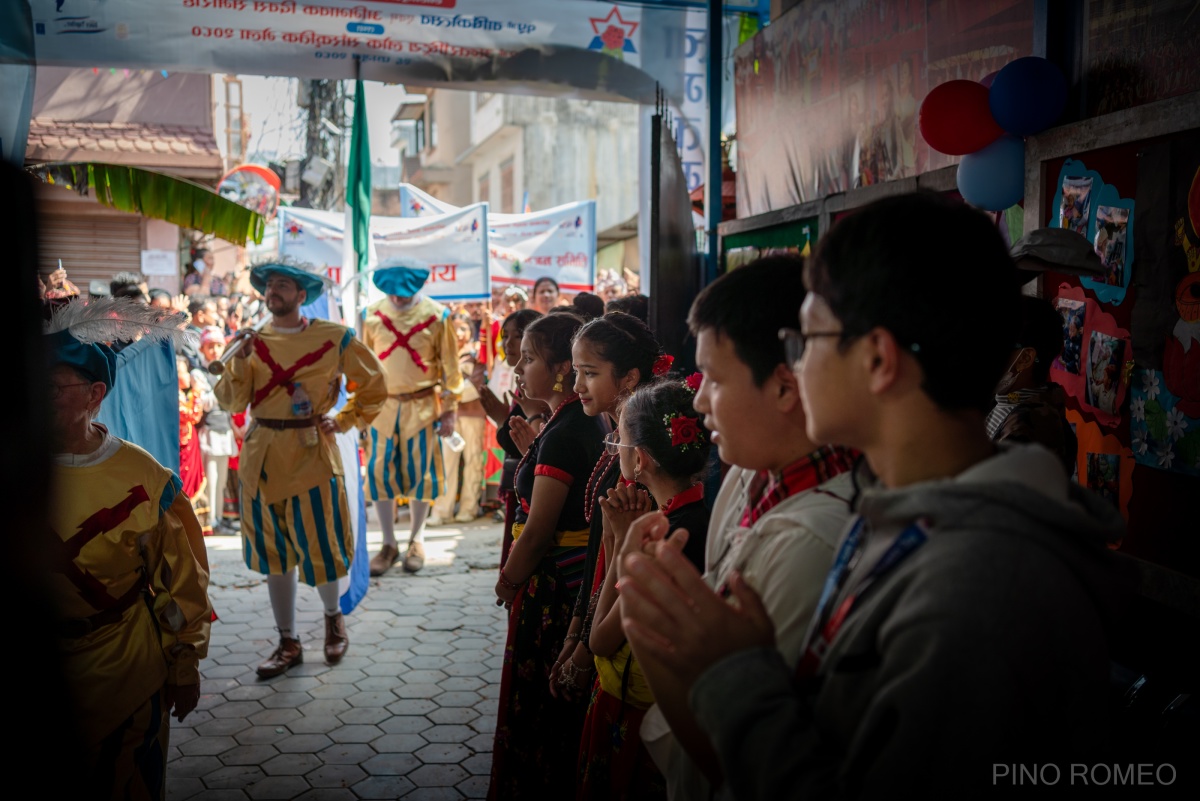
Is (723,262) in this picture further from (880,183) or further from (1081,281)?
(1081,281)

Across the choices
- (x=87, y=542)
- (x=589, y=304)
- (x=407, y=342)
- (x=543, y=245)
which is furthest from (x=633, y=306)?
(x=543, y=245)

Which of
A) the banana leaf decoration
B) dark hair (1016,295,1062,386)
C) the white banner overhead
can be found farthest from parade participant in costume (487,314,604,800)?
the white banner overhead

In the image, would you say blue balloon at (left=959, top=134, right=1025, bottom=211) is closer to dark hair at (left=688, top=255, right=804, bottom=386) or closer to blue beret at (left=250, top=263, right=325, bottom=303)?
dark hair at (left=688, top=255, right=804, bottom=386)

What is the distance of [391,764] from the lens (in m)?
4.08

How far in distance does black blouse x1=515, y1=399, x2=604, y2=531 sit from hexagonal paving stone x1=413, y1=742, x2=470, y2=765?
154 centimetres

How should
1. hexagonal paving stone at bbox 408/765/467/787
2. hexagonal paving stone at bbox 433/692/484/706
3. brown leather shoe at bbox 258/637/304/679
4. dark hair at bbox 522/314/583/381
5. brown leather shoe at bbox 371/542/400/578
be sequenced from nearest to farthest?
dark hair at bbox 522/314/583/381, hexagonal paving stone at bbox 408/765/467/787, hexagonal paving stone at bbox 433/692/484/706, brown leather shoe at bbox 258/637/304/679, brown leather shoe at bbox 371/542/400/578

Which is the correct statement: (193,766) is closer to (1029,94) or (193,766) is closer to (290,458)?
(290,458)

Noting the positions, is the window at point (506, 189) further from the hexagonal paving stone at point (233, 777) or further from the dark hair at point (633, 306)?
the hexagonal paving stone at point (233, 777)

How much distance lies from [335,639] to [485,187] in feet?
97.4

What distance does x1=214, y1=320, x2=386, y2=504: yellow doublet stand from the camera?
5.24 metres

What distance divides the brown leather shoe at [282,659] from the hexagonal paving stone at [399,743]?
3.56 ft

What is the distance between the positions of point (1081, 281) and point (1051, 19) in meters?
0.94

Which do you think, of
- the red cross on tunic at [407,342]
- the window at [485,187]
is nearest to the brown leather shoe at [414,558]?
the red cross on tunic at [407,342]

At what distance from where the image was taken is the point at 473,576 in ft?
23.7
